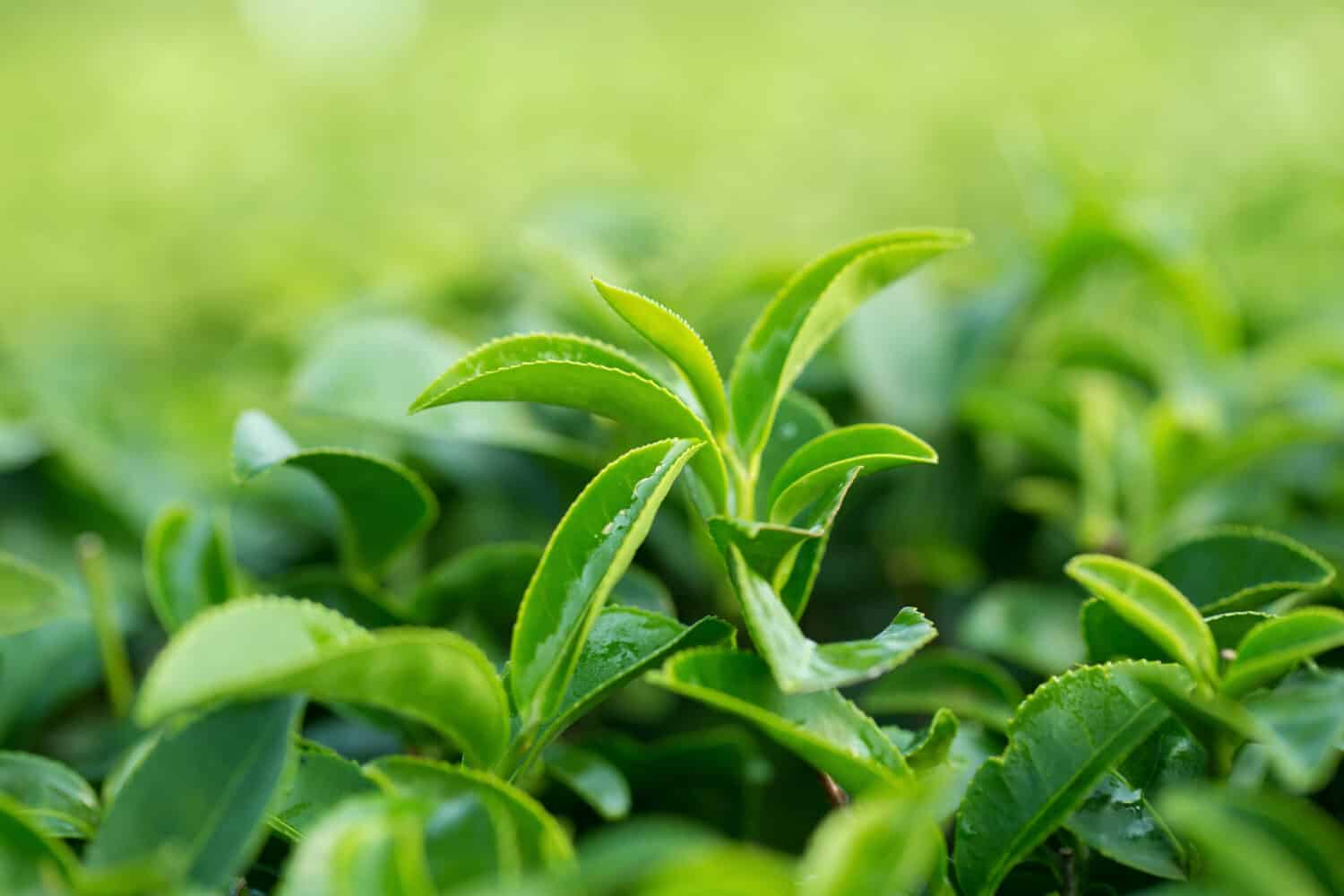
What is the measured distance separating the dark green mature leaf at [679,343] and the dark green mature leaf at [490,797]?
0.24 m

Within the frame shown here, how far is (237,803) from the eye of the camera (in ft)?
1.92

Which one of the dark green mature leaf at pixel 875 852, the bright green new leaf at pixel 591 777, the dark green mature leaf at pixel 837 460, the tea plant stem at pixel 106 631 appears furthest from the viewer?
the tea plant stem at pixel 106 631

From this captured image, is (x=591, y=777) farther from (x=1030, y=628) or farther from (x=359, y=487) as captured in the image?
(x=1030, y=628)

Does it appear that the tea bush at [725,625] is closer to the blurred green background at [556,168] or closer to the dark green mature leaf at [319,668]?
the dark green mature leaf at [319,668]

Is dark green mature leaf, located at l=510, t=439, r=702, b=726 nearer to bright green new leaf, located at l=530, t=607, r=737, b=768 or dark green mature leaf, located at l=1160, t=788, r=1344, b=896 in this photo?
bright green new leaf, located at l=530, t=607, r=737, b=768

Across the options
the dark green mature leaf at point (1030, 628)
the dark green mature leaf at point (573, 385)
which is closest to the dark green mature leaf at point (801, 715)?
the dark green mature leaf at point (573, 385)

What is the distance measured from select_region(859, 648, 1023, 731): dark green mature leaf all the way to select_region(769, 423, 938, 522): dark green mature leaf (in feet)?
0.74

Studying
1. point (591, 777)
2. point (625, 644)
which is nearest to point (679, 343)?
point (625, 644)

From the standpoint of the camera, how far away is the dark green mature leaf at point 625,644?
668mm

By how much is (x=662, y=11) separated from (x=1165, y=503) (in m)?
4.14

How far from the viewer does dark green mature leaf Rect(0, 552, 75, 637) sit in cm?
76

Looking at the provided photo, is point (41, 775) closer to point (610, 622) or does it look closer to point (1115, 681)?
point (610, 622)

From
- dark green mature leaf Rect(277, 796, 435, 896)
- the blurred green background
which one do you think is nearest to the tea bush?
dark green mature leaf Rect(277, 796, 435, 896)

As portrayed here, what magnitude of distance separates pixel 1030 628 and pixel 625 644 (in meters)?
0.44
